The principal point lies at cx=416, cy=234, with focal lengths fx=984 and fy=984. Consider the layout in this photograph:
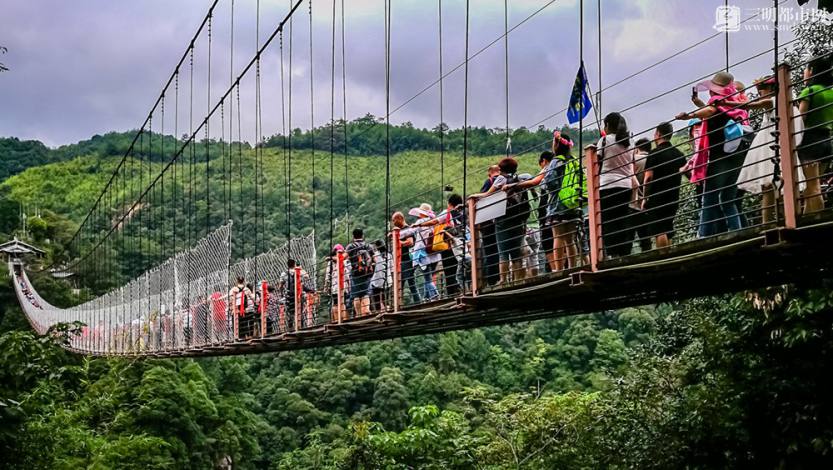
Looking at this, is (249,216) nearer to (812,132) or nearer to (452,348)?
(452,348)

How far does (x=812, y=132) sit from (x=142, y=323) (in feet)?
40.3

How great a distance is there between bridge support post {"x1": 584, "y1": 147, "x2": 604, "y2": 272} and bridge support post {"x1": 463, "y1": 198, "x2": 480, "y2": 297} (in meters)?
1.04

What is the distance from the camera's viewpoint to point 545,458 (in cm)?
1060

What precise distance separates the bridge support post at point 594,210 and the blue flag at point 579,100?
0.60 m

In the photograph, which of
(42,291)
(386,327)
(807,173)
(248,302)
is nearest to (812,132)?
(807,173)

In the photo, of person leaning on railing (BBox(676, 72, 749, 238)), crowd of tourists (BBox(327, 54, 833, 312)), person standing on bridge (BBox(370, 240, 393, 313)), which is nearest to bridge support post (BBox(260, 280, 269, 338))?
person standing on bridge (BBox(370, 240, 393, 313))

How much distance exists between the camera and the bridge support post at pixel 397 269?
566 cm

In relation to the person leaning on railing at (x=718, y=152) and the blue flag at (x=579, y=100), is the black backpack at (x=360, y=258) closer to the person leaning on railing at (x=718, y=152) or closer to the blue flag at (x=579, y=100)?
the blue flag at (x=579, y=100)

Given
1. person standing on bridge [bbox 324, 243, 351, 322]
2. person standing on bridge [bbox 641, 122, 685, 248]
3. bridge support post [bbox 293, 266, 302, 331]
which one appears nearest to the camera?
person standing on bridge [bbox 641, 122, 685, 248]

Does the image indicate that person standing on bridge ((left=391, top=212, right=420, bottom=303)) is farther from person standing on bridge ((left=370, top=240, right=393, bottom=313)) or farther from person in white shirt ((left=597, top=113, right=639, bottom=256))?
person in white shirt ((left=597, top=113, right=639, bottom=256))

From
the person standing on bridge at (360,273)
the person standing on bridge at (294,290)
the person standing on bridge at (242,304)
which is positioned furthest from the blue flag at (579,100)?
the person standing on bridge at (242,304)

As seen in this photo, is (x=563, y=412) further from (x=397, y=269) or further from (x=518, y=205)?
(x=518, y=205)

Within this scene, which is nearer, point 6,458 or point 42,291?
point 6,458

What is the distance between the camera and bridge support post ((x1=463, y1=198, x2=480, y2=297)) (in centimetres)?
468
